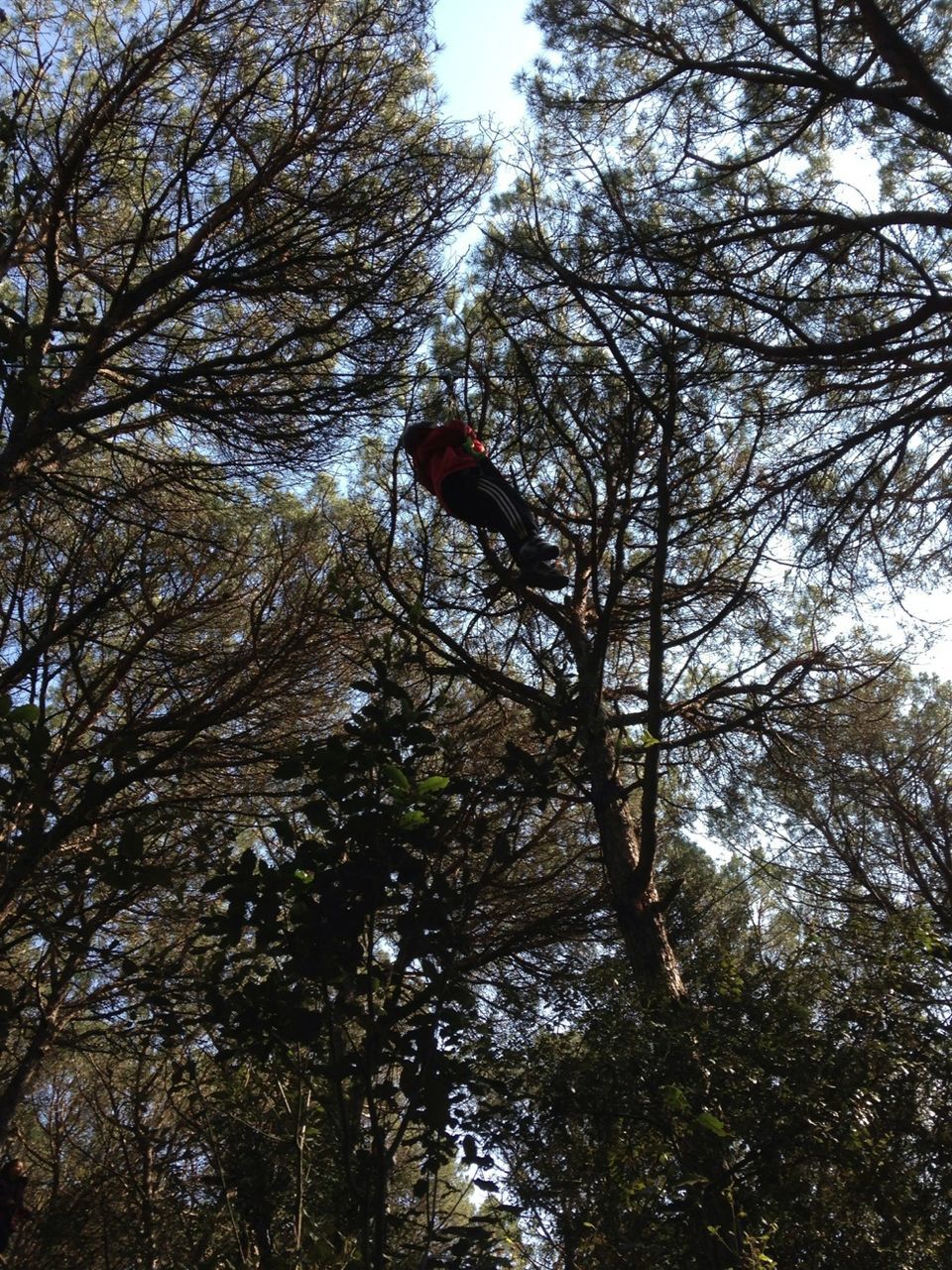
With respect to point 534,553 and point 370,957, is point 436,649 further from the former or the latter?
point 370,957

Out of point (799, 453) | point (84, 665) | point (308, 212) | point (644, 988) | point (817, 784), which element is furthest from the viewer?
point (817, 784)

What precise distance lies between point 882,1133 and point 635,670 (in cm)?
410

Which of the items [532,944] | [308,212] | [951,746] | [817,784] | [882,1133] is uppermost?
[308,212]

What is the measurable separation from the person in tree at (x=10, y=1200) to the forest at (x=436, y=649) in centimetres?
3

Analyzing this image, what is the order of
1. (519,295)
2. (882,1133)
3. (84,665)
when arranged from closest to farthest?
1. (882,1133)
2. (519,295)
3. (84,665)

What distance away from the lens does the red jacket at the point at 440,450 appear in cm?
406

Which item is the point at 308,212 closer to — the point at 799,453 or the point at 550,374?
the point at 550,374

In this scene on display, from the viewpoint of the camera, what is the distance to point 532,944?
512 cm

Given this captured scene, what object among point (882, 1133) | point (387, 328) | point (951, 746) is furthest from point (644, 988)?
point (951, 746)

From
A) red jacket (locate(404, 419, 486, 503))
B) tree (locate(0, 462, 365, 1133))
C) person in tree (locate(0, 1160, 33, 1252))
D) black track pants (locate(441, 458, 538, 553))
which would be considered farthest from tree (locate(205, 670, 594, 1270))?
person in tree (locate(0, 1160, 33, 1252))

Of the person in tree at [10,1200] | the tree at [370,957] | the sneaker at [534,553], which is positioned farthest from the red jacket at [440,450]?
the person in tree at [10,1200]

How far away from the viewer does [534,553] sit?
3867mm

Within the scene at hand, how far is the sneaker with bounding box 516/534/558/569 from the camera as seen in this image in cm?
387

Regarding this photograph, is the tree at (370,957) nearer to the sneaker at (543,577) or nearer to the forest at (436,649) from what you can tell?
the forest at (436,649)
